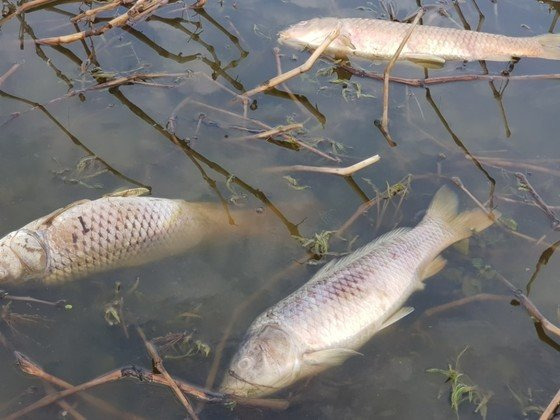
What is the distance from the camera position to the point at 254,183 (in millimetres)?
4652

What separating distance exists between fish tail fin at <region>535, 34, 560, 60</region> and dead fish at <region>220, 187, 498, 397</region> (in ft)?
8.36

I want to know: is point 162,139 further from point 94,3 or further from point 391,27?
point 391,27

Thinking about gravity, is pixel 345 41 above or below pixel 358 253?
above

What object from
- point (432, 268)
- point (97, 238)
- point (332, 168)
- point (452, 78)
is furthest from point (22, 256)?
point (452, 78)

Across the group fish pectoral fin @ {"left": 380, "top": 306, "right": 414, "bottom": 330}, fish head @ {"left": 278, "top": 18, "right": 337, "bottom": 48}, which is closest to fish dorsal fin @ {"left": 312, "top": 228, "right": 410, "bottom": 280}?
fish pectoral fin @ {"left": 380, "top": 306, "right": 414, "bottom": 330}

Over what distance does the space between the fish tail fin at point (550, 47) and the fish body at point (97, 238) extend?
3.89 metres

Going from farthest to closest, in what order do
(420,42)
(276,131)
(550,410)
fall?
(420,42), (276,131), (550,410)

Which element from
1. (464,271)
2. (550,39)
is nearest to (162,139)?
(464,271)

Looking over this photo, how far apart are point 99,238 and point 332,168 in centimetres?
181

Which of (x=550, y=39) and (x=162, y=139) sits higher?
(x=550, y=39)

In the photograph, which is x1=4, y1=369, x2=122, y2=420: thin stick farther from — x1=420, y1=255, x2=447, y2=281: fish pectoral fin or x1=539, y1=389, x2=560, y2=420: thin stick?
x1=539, y1=389, x2=560, y2=420: thin stick

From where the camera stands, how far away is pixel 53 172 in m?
4.50

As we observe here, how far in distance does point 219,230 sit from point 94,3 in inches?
131

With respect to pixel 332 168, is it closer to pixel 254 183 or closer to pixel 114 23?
pixel 254 183
